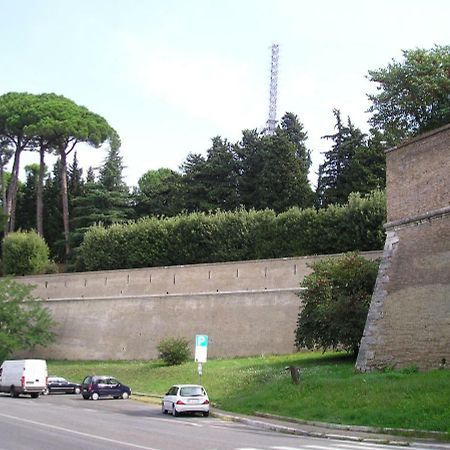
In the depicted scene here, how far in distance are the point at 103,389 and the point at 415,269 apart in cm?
1460

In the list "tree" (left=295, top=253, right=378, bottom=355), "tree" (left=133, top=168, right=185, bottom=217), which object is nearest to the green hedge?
"tree" (left=133, top=168, right=185, bottom=217)

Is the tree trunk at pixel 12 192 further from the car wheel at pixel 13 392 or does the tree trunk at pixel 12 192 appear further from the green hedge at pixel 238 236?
the car wheel at pixel 13 392

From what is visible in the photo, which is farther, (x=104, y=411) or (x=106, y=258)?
(x=106, y=258)

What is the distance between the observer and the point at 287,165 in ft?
186

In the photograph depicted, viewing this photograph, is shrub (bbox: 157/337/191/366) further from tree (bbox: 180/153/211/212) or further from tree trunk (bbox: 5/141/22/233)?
tree trunk (bbox: 5/141/22/233)

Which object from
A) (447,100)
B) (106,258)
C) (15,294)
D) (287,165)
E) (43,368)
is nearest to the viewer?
(43,368)

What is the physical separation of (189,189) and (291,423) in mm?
43091

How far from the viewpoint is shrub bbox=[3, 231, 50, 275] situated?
53281mm

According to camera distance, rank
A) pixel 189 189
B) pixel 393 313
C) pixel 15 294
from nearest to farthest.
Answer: pixel 393 313 → pixel 15 294 → pixel 189 189

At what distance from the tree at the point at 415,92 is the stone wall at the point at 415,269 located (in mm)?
11924

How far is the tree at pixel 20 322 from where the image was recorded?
41.4 meters

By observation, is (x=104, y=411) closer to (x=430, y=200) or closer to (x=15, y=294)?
(x=430, y=200)

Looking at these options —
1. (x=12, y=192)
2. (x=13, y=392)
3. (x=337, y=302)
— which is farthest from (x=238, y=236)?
(x=12, y=192)

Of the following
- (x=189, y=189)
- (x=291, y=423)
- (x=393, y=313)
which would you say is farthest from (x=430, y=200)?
(x=189, y=189)
